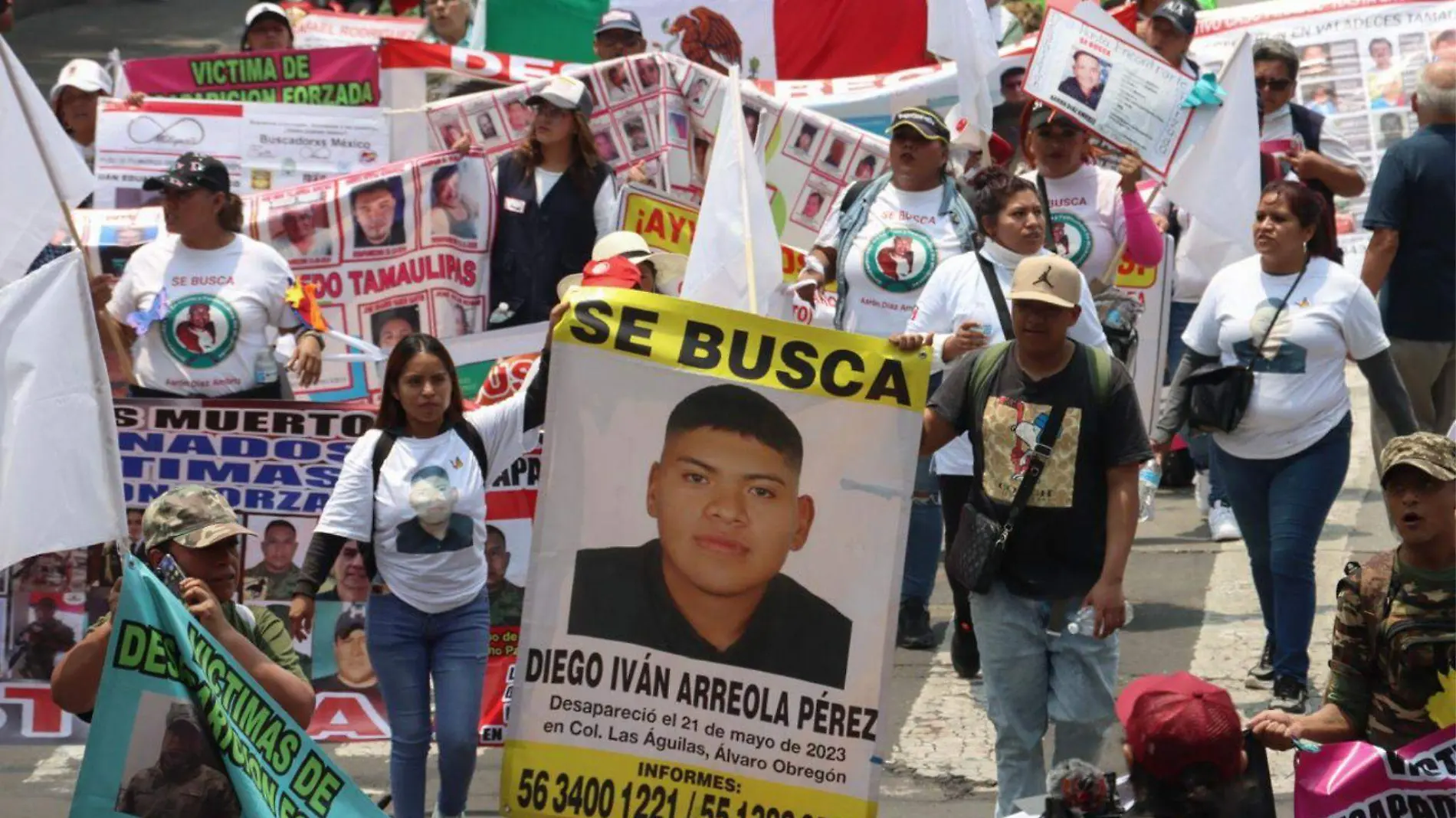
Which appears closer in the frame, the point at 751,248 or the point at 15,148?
the point at 15,148

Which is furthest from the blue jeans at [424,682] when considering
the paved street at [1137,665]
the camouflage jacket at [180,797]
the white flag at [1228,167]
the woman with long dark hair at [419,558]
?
the white flag at [1228,167]

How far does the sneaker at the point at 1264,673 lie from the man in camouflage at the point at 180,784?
429 centimetres

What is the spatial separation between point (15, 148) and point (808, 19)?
793 centimetres

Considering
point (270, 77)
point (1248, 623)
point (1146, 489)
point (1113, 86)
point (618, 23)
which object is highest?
point (618, 23)

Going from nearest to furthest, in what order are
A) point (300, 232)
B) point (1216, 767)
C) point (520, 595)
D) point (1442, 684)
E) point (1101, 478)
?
point (1216, 767) < point (1442, 684) < point (1101, 478) < point (520, 595) < point (300, 232)

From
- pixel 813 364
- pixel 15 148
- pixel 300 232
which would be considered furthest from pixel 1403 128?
pixel 15 148

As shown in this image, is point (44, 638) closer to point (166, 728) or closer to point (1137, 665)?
point (166, 728)

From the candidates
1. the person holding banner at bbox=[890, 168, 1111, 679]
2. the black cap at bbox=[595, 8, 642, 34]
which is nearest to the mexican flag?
the black cap at bbox=[595, 8, 642, 34]

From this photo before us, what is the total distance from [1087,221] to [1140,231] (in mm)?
213

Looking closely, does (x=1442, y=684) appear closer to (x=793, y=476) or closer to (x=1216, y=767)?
(x=1216, y=767)

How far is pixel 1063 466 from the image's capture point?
648cm

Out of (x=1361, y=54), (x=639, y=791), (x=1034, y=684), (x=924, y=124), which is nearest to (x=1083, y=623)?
(x=1034, y=684)

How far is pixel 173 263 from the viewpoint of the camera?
8.82m

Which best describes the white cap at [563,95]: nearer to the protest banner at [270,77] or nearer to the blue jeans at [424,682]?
the protest banner at [270,77]
